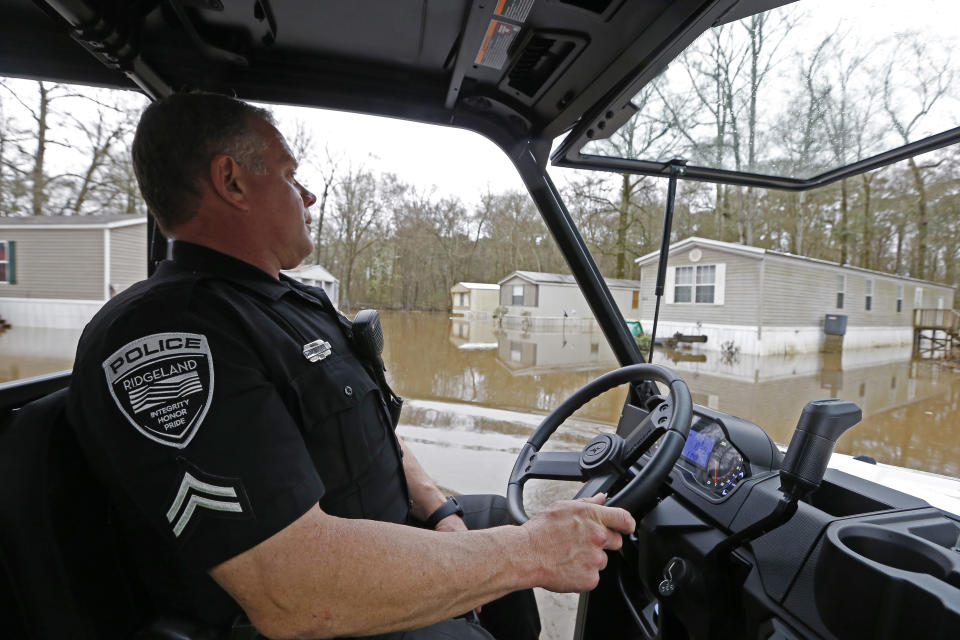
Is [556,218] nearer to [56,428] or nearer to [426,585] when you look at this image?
[426,585]

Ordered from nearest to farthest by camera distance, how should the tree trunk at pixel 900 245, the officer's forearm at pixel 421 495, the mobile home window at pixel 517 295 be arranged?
the officer's forearm at pixel 421 495 < the tree trunk at pixel 900 245 < the mobile home window at pixel 517 295

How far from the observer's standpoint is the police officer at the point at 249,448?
0.62 m

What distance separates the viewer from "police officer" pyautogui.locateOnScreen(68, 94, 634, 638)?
0.62 meters

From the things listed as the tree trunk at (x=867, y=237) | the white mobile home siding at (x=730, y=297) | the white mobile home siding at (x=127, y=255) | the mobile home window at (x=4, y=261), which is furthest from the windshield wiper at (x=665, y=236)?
the white mobile home siding at (x=730, y=297)

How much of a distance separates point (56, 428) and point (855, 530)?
128cm

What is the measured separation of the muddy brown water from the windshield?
0.78 meters

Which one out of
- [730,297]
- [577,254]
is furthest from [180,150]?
[730,297]

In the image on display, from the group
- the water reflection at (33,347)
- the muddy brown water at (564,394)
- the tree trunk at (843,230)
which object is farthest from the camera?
the muddy brown water at (564,394)

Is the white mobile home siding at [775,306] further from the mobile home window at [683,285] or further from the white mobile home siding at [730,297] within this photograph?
the mobile home window at [683,285]

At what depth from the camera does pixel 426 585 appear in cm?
70

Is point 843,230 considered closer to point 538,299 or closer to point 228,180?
point 228,180

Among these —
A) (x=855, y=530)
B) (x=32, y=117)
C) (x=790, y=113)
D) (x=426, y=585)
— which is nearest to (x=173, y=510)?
(x=426, y=585)

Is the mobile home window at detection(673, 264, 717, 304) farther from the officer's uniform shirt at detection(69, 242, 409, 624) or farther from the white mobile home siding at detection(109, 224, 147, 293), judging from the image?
the officer's uniform shirt at detection(69, 242, 409, 624)

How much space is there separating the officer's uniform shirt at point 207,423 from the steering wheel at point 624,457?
17.1 inches
